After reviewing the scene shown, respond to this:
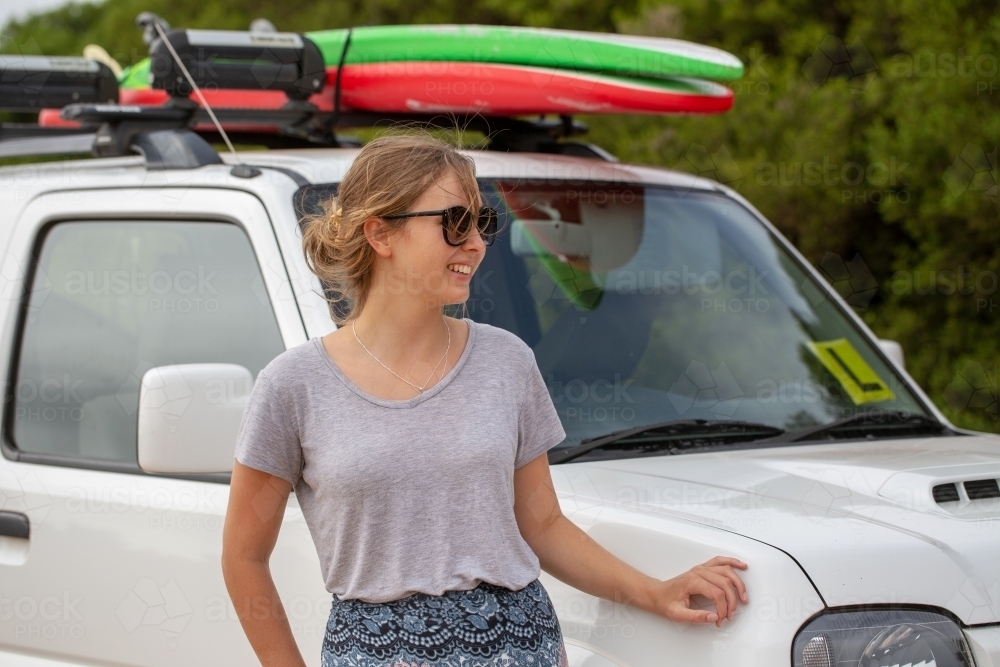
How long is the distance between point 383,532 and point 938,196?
18.5ft

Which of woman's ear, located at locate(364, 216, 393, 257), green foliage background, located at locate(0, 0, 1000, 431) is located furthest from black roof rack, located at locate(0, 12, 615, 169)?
green foliage background, located at locate(0, 0, 1000, 431)

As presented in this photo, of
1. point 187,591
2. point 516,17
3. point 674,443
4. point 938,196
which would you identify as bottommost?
point 187,591

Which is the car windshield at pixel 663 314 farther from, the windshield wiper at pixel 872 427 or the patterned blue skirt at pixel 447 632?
the patterned blue skirt at pixel 447 632

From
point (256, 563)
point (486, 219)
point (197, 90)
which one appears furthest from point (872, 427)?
point (197, 90)

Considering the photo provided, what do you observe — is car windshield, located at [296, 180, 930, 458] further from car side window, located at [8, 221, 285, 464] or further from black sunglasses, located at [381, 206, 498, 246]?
black sunglasses, located at [381, 206, 498, 246]

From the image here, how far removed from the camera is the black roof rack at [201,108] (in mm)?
3654

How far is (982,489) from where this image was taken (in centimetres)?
254

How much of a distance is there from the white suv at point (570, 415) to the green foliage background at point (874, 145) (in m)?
3.43

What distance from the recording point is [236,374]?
102 inches

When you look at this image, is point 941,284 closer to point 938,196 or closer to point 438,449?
point 938,196

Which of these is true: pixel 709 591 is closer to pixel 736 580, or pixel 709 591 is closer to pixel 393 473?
pixel 736 580

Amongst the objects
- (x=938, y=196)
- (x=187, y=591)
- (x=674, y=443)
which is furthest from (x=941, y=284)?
(x=187, y=591)

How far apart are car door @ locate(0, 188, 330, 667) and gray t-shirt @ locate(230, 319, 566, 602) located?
1.60ft

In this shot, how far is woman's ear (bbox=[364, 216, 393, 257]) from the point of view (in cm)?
222
